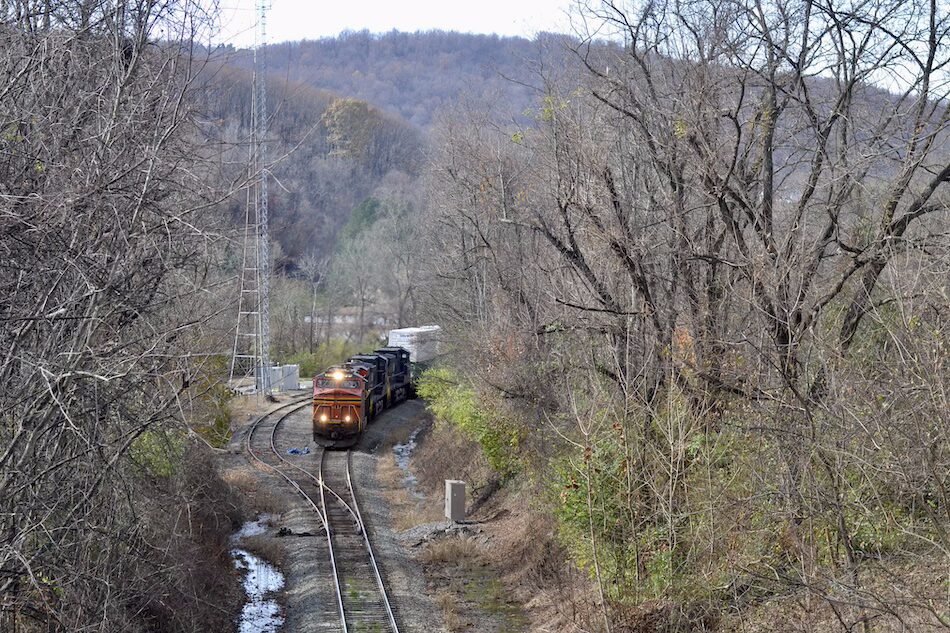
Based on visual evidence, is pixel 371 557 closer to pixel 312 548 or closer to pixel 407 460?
pixel 312 548

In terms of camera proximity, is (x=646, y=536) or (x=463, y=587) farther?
(x=463, y=587)

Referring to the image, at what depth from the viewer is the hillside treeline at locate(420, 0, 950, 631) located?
9.88 m

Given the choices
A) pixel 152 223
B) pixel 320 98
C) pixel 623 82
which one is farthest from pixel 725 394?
pixel 320 98

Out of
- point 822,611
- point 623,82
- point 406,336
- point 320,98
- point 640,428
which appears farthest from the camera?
point 320,98

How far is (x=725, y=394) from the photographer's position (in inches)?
517

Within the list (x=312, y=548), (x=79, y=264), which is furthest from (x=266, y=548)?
(x=79, y=264)

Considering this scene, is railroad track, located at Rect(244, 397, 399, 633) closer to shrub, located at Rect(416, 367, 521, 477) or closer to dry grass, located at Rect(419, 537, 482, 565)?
dry grass, located at Rect(419, 537, 482, 565)

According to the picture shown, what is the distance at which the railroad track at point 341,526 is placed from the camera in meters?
15.0

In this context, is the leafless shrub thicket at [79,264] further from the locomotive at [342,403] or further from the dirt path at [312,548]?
the locomotive at [342,403]

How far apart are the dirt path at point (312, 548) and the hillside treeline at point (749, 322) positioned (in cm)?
297

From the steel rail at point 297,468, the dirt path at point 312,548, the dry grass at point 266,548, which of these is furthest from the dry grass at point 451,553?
the dry grass at point 266,548

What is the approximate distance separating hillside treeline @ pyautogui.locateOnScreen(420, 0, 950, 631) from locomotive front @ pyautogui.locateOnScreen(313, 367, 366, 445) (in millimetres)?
15112

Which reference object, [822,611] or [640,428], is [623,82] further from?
[822,611]

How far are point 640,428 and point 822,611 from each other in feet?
10.7
